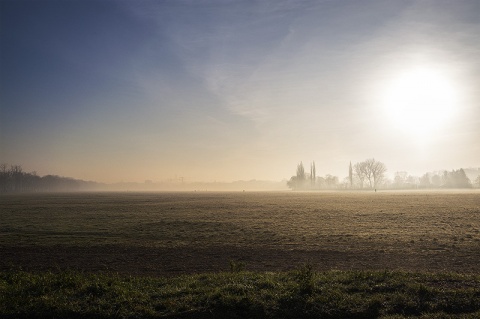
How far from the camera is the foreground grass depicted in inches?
438

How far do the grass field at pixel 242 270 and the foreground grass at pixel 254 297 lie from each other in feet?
0.13

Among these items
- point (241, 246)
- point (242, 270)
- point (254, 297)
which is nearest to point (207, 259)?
point (242, 270)

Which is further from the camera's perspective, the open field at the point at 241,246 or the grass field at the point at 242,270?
the open field at the point at 241,246

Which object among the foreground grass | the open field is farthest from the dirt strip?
the foreground grass

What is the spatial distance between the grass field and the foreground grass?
4 centimetres

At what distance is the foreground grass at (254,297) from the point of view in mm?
11125

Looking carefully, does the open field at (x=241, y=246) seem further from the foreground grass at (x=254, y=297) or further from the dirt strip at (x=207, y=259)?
the foreground grass at (x=254, y=297)

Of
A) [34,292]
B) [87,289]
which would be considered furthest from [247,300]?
[34,292]

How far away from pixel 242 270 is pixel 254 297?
5.79 m

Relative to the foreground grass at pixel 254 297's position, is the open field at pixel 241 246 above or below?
below

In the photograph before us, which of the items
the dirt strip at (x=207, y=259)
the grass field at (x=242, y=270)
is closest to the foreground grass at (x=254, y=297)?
the grass field at (x=242, y=270)

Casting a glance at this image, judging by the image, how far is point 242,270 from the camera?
1777 cm

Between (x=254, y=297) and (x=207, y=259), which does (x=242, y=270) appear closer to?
(x=207, y=259)

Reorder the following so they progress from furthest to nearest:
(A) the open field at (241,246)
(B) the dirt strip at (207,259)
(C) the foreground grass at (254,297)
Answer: (A) the open field at (241,246) → (B) the dirt strip at (207,259) → (C) the foreground grass at (254,297)
